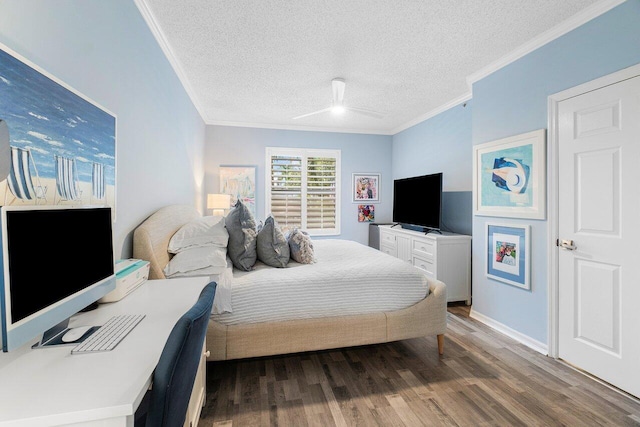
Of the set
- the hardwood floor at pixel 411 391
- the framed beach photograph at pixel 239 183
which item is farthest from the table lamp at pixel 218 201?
the hardwood floor at pixel 411 391

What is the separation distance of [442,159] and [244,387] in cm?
380

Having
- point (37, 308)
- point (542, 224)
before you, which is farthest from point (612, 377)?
point (37, 308)

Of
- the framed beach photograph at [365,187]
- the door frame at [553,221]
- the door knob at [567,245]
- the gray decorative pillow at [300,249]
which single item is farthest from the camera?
the framed beach photograph at [365,187]

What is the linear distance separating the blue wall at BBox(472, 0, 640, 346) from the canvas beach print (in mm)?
3196

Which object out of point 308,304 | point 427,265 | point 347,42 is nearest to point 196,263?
point 308,304

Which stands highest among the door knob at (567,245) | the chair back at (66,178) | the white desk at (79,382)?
the chair back at (66,178)

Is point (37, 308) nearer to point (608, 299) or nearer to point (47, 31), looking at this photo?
point (47, 31)

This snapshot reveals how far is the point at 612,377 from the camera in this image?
2.01 metres

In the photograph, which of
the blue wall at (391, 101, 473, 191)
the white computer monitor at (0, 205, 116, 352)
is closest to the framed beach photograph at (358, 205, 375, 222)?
the blue wall at (391, 101, 473, 191)

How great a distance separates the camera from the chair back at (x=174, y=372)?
2.65 feet

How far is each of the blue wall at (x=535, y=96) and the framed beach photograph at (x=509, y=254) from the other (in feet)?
0.19

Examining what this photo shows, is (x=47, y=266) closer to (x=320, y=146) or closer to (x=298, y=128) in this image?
(x=298, y=128)

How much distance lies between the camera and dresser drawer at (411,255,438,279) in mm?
3527

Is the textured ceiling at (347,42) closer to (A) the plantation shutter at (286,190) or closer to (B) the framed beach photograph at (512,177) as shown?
(B) the framed beach photograph at (512,177)
